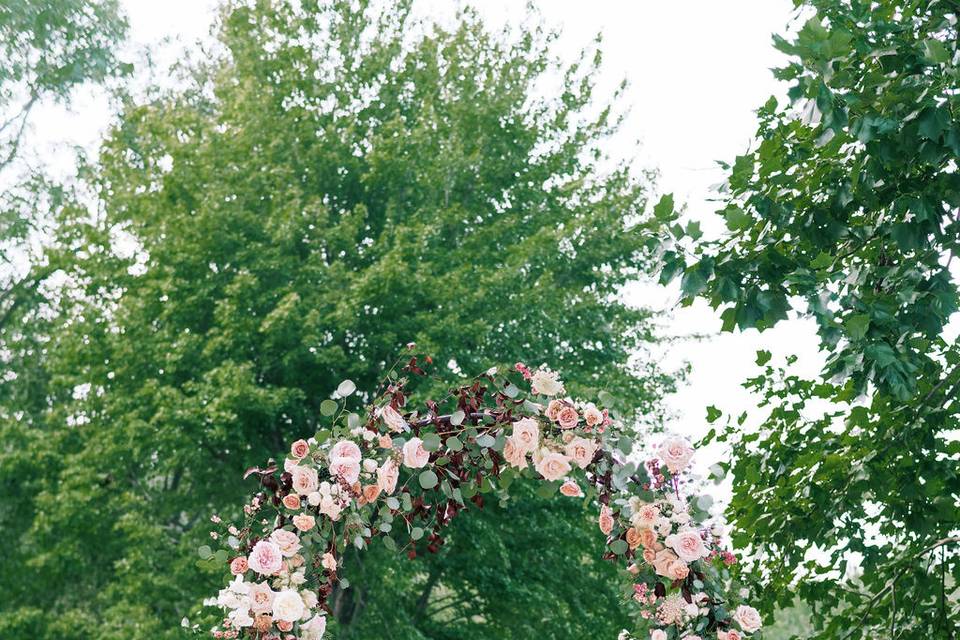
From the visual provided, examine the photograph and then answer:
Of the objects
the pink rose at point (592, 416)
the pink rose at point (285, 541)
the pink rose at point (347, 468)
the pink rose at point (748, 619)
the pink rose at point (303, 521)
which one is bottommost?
the pink rose at point (748, 619)

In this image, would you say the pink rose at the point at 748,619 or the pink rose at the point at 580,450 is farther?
the pink rose at the point at 580,450

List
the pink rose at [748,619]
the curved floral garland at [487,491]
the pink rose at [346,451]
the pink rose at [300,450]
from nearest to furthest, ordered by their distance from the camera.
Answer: the pink rose at [748,619] → the curved floral garland at [487,491] → the pink rose at [346,451] → the pink rose at [300,450]

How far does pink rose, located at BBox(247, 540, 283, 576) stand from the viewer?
3.75m

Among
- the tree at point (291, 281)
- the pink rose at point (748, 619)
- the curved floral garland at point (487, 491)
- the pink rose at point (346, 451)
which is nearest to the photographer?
the pink rose at point (748, 619)

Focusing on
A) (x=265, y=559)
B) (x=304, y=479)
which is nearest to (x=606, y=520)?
(x=304, y=479)

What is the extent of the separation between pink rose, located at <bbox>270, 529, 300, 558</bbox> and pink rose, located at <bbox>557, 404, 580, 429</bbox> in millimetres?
1134

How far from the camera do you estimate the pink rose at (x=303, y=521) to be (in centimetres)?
382

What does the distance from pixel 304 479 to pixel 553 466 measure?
96cm

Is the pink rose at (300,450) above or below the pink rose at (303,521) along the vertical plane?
above

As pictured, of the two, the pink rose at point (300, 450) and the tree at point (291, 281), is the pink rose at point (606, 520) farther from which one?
the tree at point (291, 281)

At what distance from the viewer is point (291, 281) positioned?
12422mm

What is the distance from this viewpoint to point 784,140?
17.0 ft

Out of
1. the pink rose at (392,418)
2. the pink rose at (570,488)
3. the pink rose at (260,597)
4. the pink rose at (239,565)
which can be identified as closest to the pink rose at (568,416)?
the pink rose at (570,488)

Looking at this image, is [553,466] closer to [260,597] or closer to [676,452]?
[676,452]
